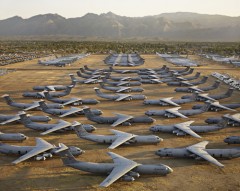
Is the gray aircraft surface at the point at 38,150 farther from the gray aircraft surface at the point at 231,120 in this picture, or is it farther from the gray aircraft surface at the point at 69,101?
the gray aircraft surface at the point at 69,101

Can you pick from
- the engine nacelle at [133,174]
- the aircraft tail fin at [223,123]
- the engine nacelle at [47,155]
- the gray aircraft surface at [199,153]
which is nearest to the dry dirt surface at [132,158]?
the engine nacelle at [133,174]

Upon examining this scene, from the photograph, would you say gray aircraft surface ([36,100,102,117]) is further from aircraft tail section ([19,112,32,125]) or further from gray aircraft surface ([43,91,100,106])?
aircraft tail section ([19,112,32,125])

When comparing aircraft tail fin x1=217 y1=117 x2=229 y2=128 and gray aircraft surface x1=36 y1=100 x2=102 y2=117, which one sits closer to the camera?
aircraft tail fin x1=217 y1=117 x2=229 y2=128

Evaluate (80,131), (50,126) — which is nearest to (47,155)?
(80,131)

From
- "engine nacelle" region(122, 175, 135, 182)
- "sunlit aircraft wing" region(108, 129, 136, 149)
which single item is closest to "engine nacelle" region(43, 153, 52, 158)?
"sunlit aircraft wing" region(108, 129, 136, 149)

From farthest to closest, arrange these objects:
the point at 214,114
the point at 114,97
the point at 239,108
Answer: the point at 114,97
the point at 239,108
the point at 214,114

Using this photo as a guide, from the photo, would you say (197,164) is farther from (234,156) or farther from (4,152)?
(4,152)

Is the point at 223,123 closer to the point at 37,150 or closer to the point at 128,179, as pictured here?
the point at 128,179

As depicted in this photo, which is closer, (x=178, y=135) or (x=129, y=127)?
(x=178, y=135)

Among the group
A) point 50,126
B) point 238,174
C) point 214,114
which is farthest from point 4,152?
point 214,114

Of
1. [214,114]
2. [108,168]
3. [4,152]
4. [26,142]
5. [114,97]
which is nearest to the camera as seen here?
[108,168]
